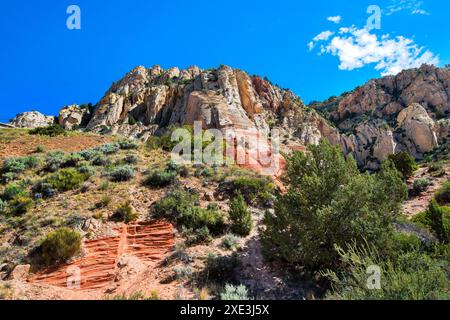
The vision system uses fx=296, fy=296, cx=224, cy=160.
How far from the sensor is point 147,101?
51844 millimetres

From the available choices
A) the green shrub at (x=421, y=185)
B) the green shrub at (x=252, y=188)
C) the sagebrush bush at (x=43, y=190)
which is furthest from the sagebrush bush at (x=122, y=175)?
the green shrub at (x=421, y=185)

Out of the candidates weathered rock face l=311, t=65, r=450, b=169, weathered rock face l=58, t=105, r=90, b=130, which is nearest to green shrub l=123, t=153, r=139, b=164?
weathered rock face l=58, t=105, r=90, b=130

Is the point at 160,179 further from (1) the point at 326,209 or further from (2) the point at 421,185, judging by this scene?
(2) the point at 421,185

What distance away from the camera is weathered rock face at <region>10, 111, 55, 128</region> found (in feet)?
172

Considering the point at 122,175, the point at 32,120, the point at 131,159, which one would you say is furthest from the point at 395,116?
the point at 32,120

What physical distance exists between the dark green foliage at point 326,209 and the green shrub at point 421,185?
14.9m

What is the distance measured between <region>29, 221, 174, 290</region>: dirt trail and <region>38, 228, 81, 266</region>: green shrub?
36 centimetres

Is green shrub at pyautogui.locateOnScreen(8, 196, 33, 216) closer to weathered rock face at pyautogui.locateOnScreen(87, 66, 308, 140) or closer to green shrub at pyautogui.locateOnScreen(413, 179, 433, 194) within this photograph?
weathered rock face at pyautogui.locateOnScreen(87, 66, 308, 140)

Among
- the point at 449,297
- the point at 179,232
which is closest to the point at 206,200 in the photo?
the point at 179,232

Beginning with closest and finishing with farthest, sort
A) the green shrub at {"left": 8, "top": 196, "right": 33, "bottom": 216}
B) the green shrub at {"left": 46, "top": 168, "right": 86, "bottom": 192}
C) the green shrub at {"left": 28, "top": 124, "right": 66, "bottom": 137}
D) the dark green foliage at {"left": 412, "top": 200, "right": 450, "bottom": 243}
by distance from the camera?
the dark green foliage at {"left": 412, "top": 200, "right": 450, "bottom": 243}, the green shrub at {"left": 8, "top": 196, "right": 33, "bottom": 216}, the green shrub at {"left": 46, "top": 168, "right": 86, "bottom": 192}, the green shrub at {"left": 28, "top": 124, "right": 66, "bottom": 137}

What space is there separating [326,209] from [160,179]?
905cm

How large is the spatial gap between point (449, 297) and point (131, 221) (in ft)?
35.1

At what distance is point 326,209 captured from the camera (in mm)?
8688

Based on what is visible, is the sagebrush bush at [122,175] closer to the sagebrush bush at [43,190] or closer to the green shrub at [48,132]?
the sagebrush bush at [43,190]
